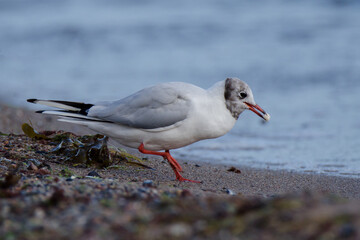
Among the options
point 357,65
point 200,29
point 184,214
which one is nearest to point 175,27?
point 200,29

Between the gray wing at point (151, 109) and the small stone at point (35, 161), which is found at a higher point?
the gray wing at point (151, 109)

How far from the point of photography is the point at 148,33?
15141 millimetres

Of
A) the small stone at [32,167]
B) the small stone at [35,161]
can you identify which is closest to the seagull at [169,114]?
the small stone at [35,161]

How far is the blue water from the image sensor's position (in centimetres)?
730

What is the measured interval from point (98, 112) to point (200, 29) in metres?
10.4

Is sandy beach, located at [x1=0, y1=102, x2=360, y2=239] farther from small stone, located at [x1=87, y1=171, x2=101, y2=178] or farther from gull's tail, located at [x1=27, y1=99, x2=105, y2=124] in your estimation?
gull's tail, located at [x1=27, y1=99, x2=105, y2=124]

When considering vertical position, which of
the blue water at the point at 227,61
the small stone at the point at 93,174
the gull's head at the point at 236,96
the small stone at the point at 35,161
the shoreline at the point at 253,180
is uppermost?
the blue water at the point at 227,61

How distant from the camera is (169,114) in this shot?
511 cm

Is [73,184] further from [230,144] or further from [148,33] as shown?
[148,33]

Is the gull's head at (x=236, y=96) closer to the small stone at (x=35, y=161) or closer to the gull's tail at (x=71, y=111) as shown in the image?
the gull's tail at (x=71, y=111)

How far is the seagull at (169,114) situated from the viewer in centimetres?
511

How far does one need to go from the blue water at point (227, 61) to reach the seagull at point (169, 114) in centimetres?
138

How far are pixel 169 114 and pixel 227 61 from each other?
7054 mm

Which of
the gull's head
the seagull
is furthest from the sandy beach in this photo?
the gull's head
